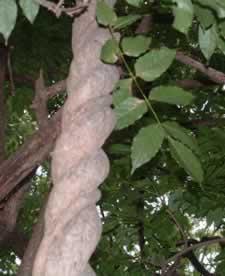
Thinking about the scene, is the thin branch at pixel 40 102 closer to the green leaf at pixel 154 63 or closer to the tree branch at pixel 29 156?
the tree branch at pixel 29 156

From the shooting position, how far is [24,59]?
2.38 m

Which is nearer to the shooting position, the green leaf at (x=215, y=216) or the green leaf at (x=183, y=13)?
the green leaf at (x=183, y=13)

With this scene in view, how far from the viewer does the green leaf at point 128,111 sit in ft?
2.81

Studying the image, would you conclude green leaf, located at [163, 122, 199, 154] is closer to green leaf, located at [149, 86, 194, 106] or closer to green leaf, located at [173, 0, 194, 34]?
green leaf, located at [149, 86, 194, 106]

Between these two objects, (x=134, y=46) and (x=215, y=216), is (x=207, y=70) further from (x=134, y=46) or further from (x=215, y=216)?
Result: (x=215, y=216)

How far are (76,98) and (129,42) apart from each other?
0.15 m

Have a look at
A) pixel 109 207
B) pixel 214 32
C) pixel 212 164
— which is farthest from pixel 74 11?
pixel 109 207

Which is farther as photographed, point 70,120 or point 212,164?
point 212,164

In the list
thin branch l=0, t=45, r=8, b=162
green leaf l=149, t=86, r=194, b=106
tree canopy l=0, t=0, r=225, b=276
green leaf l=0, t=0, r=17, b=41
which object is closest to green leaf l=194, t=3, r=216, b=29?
tree canopy l=0, t=0, r=225, b=276

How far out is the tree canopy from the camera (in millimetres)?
857

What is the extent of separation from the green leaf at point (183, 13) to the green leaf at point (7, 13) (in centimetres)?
22

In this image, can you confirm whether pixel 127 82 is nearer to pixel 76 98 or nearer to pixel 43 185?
pixel 76 98

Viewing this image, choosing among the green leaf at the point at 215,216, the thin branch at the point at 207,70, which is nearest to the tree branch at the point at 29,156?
the thin branch at the point at 207,70

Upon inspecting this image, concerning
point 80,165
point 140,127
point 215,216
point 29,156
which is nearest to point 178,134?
point 80,165
